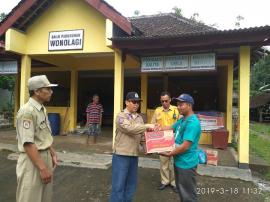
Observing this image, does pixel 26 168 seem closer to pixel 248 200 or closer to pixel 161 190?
pixel 161 190

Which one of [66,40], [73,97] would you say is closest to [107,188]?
[66,40]

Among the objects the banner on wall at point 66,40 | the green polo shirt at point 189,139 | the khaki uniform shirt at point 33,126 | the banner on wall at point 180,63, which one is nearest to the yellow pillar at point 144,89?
the banner on wall at point 180,63

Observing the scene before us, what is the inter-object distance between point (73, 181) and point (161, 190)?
1799 mm

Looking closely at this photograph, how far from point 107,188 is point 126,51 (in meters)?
3.60

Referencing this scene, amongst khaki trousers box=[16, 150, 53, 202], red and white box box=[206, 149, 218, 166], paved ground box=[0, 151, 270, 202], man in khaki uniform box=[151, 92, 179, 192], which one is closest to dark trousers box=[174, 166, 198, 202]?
paved ground box=[0, 151, 270, 202]

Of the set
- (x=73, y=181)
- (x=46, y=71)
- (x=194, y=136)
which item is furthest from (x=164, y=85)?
(x=194, y=136)

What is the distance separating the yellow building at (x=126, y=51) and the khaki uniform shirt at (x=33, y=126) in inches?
162

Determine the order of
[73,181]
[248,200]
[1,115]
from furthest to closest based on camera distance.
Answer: [1,115] < [73,181] < [248,200]

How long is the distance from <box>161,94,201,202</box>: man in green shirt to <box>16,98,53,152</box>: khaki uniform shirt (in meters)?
1.50

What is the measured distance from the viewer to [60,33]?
8.02 metres

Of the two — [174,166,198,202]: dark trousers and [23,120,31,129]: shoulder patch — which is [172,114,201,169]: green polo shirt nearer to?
[174,166,198,202]: dark trousers

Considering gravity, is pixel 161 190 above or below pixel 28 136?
below

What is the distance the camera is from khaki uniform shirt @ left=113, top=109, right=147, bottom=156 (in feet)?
12.1

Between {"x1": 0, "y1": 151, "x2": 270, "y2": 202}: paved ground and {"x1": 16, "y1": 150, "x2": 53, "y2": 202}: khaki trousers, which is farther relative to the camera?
{"x1": 0, "y1": 151, "x2": 270, "y2": 202}: paved ground
